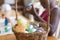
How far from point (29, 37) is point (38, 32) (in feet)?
0.21

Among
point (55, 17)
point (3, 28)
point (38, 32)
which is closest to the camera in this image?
point (38, 32)

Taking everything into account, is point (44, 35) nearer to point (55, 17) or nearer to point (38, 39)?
point (38, 39)

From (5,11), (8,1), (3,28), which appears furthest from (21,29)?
(8,1)

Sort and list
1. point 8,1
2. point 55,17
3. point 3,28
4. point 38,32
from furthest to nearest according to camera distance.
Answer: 1. point 8,1
2. point 3,28
3. point 55,17
4. point 38,32

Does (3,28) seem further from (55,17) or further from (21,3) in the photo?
(21,3)

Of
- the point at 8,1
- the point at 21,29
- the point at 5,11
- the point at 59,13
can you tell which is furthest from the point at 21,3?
the point at 21,29

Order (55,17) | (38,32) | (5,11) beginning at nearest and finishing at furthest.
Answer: (38,32) < (55,17) < (5,11)

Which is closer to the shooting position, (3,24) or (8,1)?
(3,24)

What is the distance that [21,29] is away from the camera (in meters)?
0.88

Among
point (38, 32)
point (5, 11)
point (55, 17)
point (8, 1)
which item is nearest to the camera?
point (38, 32)

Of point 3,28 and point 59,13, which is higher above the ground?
point 59,13

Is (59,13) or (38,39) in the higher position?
(59,13)

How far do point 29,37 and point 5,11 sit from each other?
1.14 metres

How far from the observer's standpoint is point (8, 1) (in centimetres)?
289
